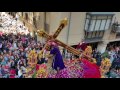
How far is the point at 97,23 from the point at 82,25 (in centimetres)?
56

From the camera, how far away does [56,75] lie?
235 inches

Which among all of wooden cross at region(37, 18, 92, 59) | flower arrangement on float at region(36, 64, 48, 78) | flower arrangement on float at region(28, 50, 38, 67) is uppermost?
wooden cross at region(37, 18, 92, 59)

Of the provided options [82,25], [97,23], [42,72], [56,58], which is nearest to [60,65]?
[56,58]

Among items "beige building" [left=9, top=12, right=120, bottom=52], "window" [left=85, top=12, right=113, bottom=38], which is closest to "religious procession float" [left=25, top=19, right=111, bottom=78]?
"beige building" [left=9, top=12, right=120, bottom=52]

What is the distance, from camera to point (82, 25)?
1036 cm

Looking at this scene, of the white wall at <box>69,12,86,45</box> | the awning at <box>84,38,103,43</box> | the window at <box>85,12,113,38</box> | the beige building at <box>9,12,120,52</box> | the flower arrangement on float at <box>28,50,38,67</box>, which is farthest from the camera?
the awning at <box>84,38,103,43</box>

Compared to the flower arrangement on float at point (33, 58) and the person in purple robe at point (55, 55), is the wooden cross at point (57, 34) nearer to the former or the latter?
the person in purple robe at point (55, 55)

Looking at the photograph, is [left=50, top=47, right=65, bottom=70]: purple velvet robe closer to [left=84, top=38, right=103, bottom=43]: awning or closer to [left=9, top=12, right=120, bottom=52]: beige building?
[left=9, top=12, right=120, bottom=52]: beige building

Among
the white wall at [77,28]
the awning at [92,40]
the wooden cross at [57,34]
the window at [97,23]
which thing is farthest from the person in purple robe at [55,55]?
the awning at [92,40]

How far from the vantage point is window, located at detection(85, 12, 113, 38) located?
10.2 metres

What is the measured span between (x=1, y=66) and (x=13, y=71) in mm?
432

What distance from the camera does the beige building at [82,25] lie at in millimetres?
9867
